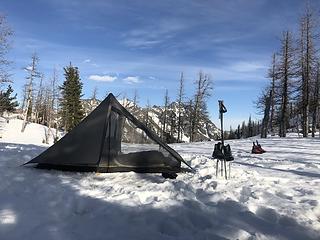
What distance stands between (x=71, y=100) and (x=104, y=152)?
49462 mm

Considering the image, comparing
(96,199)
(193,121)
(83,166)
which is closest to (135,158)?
(83,166)

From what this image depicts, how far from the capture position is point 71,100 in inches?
2245

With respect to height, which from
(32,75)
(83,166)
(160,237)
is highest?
(32,75)

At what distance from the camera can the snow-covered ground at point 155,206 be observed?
4.96 meters

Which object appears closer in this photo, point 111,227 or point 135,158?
point 111,227

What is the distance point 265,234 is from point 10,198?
14.7ft

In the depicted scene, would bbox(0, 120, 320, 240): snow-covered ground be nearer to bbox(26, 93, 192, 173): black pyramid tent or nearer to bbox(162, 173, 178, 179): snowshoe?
bbox(162, 173, 178, 179): snowshoe

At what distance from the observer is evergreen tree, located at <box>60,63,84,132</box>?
56844mm

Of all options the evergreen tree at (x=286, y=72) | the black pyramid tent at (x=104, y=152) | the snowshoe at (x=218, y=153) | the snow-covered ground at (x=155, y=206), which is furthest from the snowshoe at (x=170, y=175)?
the evergreen tree at (x=286, y=72)

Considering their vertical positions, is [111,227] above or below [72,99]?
below

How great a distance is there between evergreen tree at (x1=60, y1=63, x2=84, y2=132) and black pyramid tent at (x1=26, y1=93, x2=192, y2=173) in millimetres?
47149

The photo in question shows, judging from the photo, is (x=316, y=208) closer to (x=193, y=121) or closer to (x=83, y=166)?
(x=83, y=166)

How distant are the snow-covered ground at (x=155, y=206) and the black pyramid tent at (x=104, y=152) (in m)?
0.33

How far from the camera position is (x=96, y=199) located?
6.62m
